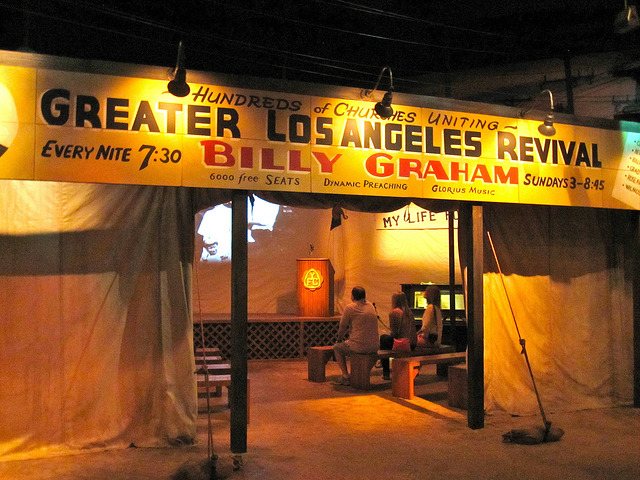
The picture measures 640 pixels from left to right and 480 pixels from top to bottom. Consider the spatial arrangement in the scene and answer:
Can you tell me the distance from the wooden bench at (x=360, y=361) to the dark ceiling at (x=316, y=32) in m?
5.54

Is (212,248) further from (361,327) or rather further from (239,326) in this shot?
(239,326)

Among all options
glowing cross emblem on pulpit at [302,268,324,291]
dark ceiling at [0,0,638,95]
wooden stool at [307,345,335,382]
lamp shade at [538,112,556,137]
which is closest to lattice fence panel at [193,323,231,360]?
glowing cross emblem on pulpit at [302,268,324,291]

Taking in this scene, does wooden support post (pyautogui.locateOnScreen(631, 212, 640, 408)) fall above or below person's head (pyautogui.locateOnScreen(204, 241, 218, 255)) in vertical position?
below

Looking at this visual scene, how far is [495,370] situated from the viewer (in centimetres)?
701

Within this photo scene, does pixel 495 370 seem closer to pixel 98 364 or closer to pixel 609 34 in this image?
pixel 98 364

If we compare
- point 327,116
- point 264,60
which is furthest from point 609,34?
point 327,116

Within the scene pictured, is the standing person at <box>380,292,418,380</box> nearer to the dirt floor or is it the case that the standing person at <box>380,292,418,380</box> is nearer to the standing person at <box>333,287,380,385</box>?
the standing person at <box>333,287,380,385</box>

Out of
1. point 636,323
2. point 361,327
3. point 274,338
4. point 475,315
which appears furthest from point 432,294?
point 274,338

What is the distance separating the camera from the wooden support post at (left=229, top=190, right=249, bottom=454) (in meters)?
5.48

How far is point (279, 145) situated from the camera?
18.4 feet

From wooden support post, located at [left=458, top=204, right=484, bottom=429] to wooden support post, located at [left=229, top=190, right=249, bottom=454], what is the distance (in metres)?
2.59

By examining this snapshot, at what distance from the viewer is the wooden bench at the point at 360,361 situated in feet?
28.2

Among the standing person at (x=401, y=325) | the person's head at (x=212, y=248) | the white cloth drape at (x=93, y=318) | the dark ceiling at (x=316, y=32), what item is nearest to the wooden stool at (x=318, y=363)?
the standing person at (x=401, y=325)

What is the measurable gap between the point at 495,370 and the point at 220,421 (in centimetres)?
331
